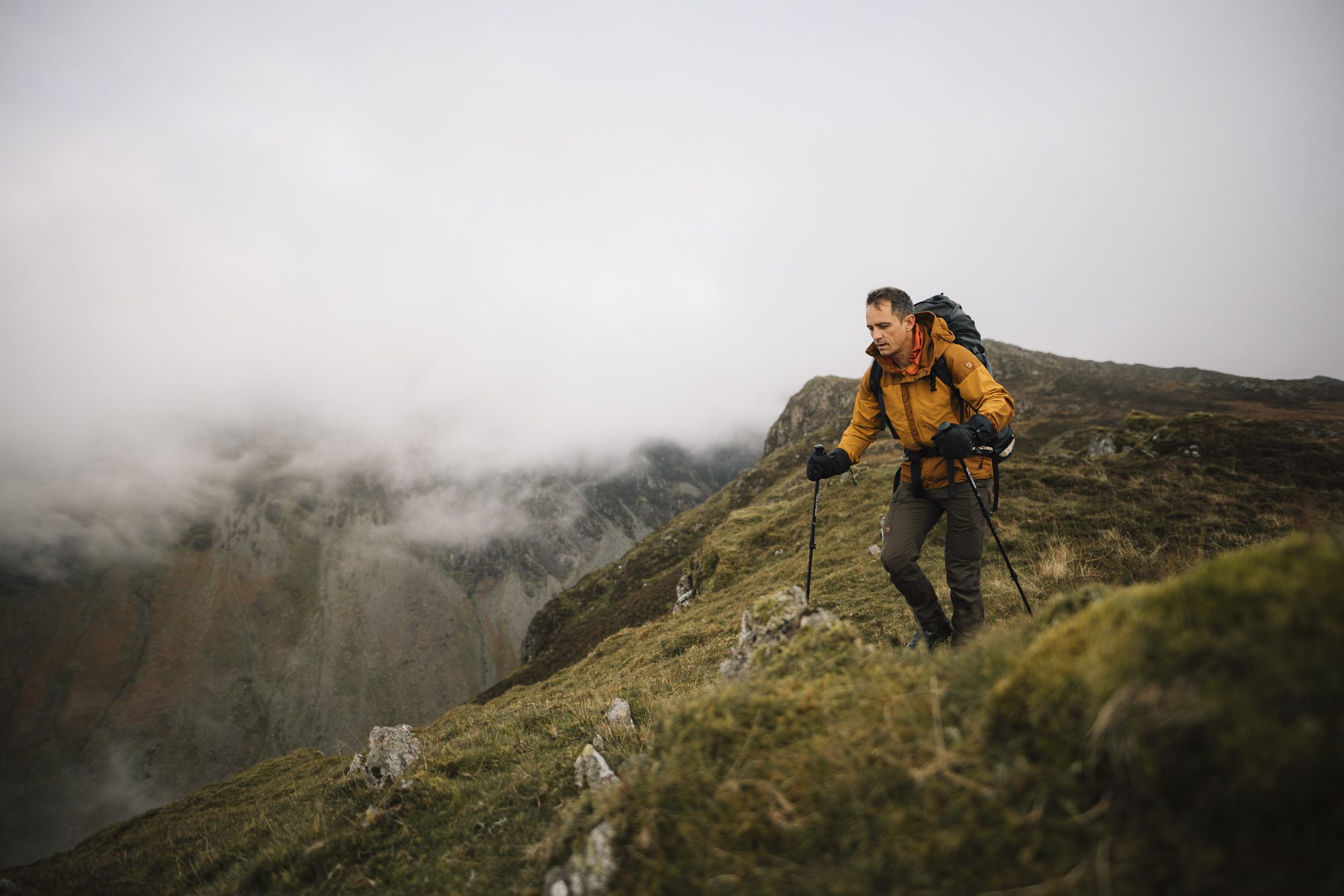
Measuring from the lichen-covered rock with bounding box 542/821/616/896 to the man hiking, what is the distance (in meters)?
4.23

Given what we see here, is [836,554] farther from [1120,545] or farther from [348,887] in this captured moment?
[348,887]

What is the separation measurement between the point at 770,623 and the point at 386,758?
566cm

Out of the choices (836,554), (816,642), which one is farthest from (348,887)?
(836,554)

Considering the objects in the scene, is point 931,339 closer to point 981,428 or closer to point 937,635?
point 981,428

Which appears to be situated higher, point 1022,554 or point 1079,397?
point 1079,397

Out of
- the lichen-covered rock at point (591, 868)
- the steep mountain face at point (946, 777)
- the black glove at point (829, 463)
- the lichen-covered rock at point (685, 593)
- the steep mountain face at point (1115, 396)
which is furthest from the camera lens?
the steep mountain face at point (1115, 396)

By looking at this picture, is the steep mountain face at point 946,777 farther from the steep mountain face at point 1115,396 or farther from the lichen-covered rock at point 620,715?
the steep mountain face at point 1115,396

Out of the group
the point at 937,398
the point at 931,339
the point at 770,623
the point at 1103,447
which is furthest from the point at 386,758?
the point at 1103,447

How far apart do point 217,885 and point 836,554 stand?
15.2 m

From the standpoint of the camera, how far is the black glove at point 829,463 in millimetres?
6730

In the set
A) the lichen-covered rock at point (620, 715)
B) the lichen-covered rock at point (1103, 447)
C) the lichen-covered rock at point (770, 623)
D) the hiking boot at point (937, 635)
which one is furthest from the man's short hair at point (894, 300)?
the lichen-covered rock at point (1103, 447)

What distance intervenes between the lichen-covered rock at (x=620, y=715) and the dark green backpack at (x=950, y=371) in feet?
17.4

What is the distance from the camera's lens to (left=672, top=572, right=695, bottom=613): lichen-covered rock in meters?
24.6

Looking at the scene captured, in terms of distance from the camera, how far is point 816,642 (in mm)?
4176
